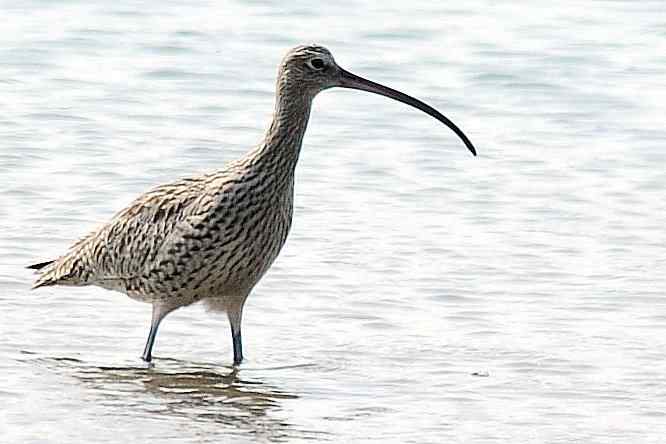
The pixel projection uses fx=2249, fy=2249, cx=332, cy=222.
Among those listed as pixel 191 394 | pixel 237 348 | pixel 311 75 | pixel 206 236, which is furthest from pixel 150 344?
pixel 311 75

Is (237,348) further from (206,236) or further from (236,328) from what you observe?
(206,236)

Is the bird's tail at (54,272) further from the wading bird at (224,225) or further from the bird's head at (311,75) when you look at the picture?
the bird's head at (311,75)

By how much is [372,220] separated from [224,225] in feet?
10.7

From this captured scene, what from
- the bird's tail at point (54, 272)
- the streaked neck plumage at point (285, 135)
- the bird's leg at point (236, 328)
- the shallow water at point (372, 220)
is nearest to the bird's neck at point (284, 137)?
the streaked neck plumage at point (285, 135)

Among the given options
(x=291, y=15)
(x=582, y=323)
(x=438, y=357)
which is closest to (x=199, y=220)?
(x=438, y=357)

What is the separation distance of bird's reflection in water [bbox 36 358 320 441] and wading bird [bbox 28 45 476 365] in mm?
189

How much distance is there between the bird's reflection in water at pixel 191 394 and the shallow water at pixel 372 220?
0.06ft

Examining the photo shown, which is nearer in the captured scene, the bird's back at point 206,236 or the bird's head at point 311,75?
the bird's back at point 206,236

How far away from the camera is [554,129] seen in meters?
15.8

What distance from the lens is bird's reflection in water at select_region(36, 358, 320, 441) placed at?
9.30 m

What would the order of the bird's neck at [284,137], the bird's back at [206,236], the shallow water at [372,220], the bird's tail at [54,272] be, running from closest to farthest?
the shallow water at [372,220]
the bird's back at [206,236]
the bird's neck at [284,137]
the bird's tail at [54,272]

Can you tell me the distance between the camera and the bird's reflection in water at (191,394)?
30.5 ft

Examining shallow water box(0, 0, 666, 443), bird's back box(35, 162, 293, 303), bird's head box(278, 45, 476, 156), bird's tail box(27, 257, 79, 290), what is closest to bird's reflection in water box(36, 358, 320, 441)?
shallow water box(0, 0, 666, 443)

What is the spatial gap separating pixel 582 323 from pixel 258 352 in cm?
164
